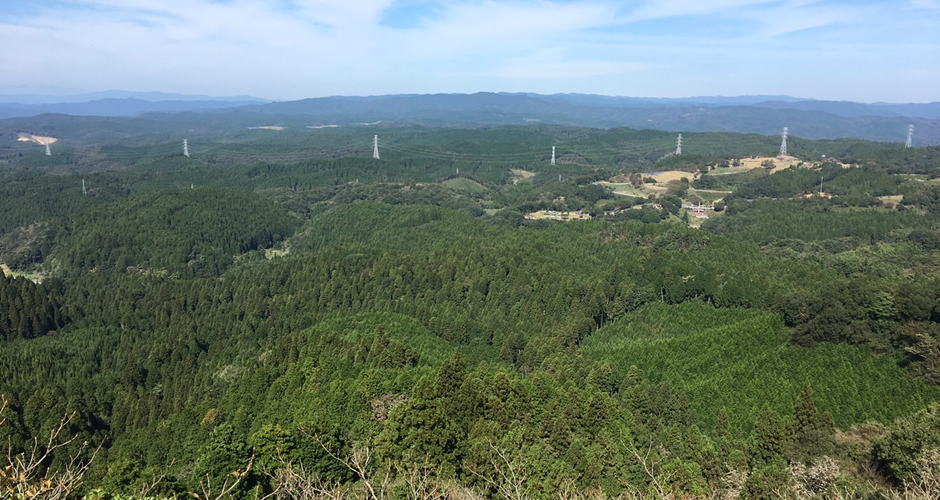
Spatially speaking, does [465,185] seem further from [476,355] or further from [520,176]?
[476,355]

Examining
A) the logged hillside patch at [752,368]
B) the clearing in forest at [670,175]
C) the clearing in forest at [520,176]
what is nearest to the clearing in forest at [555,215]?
the clearing in forest at [670,175]

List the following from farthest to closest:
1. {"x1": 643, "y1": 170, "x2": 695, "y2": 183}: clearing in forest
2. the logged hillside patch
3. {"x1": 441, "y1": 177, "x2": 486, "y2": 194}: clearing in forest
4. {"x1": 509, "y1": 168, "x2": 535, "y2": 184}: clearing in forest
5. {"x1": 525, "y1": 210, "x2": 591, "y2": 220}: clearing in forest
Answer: {"x1": 509, "y1": 168, "x2": 535, "y2": 184}: clearing in forest < {"x1": 441, "y1": 177, "x2": 486, "y2": 194}: clearing in forest < {"x1": 643, "y1": 170, "x2": 695, "y2": 183}: clearing in forest < {"x1": 525, "y1": 210, "x2": 591, "y2": 220}: clearing in forest < the logged hillside patch

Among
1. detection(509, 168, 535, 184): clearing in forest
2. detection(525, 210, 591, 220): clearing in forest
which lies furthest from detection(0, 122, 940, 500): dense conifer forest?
detection(509, 168, 535, 184): clearing in forest

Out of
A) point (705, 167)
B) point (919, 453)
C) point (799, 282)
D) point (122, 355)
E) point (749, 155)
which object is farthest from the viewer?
point (749, 155)

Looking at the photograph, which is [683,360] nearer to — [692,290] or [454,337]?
[692,290]

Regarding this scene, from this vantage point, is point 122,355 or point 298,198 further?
point 298,198

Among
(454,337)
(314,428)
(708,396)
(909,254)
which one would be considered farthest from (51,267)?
(909,254)

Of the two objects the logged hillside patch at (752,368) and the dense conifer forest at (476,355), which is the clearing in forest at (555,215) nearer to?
the dense conifer forest at (476,355)

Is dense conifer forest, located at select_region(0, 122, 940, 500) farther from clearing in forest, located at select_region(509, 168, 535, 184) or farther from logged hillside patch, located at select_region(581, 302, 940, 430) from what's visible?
clearing in forest, located at select_region(509, 168, 535, 184)
